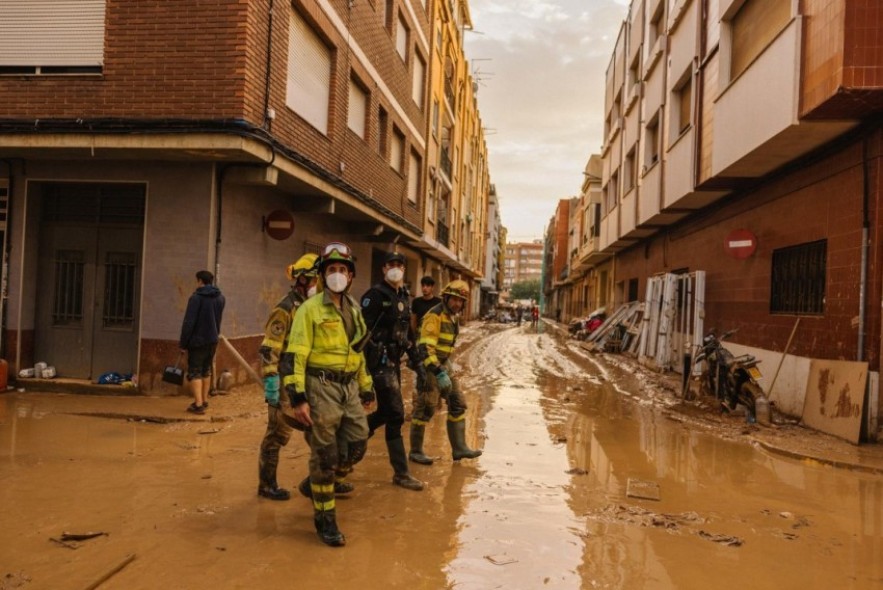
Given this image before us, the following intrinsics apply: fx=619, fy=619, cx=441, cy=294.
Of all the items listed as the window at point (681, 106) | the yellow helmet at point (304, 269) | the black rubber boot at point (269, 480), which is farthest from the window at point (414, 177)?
the black rubber boot at point (269, 480)

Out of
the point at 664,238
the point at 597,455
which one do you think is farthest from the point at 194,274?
the point at 664,238

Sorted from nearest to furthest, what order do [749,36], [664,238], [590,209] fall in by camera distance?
[749,36], [664,238], [590,209]

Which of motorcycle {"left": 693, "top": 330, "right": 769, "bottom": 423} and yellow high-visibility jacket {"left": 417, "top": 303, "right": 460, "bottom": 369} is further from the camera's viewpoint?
motorcycle {"left": 693, "top": 330, "right": 769, "bottom": 423}

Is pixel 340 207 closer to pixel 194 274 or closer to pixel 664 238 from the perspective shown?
pixel 194 274

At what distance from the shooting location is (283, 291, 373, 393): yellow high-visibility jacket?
405 centimetres

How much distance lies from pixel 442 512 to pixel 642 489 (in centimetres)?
191

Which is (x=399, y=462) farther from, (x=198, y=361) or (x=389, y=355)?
(x=198, y=361)

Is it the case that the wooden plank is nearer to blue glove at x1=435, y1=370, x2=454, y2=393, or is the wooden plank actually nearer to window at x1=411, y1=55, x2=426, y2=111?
blue glove at x1=435, y1=370, x2=454, y2=393

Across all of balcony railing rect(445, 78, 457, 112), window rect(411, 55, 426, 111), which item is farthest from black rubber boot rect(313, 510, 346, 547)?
balcony railing rect(445, 78, 457, 112)

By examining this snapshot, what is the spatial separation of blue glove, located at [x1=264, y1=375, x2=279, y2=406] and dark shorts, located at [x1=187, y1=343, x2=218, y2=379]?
3.67m

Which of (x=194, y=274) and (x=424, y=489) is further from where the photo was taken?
(x=194, y=274)

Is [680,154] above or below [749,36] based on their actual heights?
below

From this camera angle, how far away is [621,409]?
32.1 ft

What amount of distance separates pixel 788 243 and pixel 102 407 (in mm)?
10365
